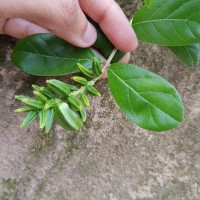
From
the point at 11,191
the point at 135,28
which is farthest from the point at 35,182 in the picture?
the point at 135,28

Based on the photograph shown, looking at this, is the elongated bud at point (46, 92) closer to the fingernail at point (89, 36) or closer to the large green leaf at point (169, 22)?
the fingernail at point (89, 36)

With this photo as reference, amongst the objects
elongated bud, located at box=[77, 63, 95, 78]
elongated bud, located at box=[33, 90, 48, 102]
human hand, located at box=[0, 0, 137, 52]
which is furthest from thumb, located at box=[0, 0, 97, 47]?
elongated bud, located at box=[33, 90, 48, 102]

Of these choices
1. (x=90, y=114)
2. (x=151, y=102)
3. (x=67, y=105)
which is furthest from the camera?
(x=90, y=114)

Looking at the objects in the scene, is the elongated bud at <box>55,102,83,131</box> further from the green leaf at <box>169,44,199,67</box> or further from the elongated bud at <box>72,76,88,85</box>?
Answer: the green leaf at <box>169,44,199,67</box>

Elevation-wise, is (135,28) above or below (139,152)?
above

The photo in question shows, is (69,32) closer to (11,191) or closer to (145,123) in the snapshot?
(145,123)

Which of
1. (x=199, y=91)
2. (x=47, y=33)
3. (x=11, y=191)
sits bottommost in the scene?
(x=11, y=191)
